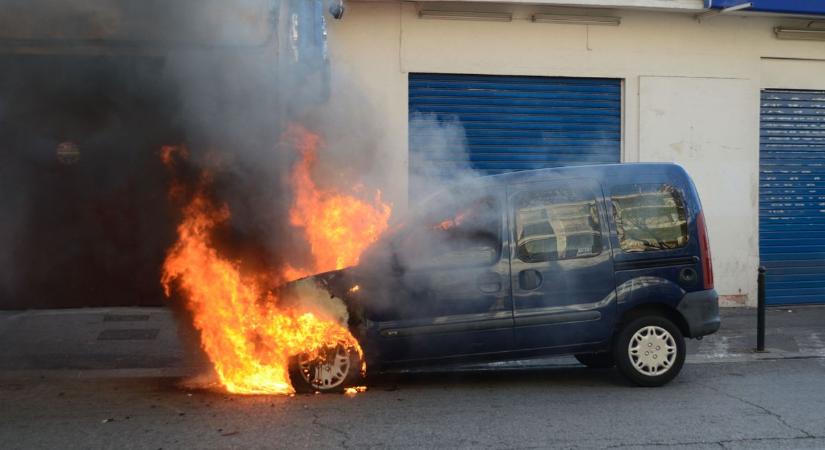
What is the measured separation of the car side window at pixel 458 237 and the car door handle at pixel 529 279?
0.26 meters

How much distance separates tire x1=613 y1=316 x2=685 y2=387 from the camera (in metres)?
6.82

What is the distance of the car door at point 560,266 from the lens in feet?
21.7

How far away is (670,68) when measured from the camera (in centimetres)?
1188

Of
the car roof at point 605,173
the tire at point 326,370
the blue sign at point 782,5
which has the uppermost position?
the blue sign at point 782,5

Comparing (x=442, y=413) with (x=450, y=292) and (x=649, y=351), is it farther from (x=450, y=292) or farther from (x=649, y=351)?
(x=649, y=351)

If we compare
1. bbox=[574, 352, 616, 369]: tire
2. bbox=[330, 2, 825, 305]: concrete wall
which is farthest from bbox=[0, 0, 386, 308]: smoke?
bbox=[574, 352, 616, 369]: tire

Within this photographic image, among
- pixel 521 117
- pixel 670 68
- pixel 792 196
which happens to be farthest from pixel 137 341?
pixel 792 196

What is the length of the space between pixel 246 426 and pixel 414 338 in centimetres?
152

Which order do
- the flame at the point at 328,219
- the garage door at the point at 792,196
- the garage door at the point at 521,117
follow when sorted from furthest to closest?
the garage door at the point at 792,196 < the garage door at the point at 521,117 < the flame at the point at 328,219

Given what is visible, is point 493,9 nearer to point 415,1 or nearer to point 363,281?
point 415,1

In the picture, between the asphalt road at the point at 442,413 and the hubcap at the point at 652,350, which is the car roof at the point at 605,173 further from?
the asphalt road at the point at 442,413

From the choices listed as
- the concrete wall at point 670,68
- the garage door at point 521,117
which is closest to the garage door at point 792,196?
the concrete wall at point 670,68

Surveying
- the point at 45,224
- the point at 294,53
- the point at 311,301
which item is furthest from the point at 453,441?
the point at 45,224

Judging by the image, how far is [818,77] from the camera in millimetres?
12398
